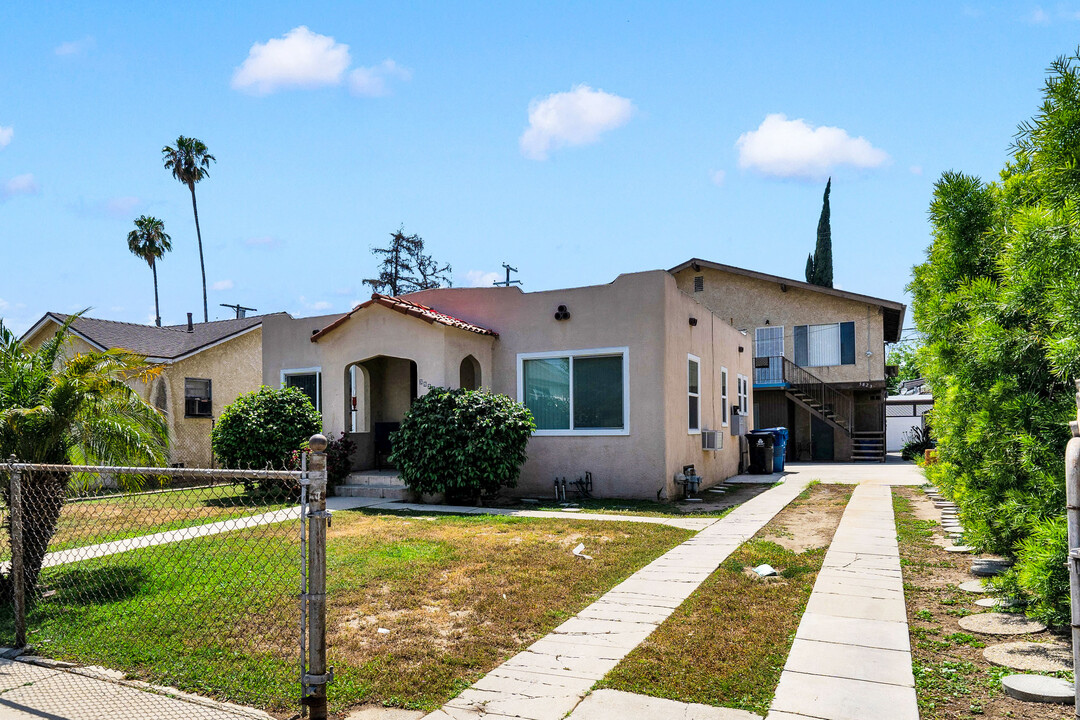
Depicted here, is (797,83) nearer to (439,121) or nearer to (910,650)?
(439,121)

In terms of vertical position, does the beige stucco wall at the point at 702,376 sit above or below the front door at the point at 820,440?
above

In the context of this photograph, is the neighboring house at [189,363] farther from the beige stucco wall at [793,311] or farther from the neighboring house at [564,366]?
the beige stucco wall at [793,311]

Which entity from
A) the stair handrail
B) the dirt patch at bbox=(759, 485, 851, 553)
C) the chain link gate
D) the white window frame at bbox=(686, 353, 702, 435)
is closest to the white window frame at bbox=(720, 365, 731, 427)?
the white window frame at bbox=(686, 353, 702, 435)

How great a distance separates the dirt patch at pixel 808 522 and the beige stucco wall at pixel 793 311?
44.8 feet

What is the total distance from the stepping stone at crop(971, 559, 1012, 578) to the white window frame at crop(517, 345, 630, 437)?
6.21 m

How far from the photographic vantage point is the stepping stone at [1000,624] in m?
5.03

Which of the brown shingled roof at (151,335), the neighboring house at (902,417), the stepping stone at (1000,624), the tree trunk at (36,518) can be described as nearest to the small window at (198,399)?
the brown shingled roof at (151,335)

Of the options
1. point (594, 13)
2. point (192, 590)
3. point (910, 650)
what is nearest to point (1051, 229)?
point (910, 650)

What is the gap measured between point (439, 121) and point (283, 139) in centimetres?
291

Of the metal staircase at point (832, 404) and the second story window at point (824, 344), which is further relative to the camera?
the second story window at point (824, 344)

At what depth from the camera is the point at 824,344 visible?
89.0 ft

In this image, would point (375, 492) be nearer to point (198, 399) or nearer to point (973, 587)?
point (973, 587)

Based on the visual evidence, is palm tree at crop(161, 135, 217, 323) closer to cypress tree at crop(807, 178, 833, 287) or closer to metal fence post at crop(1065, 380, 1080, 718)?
cypress tree at crop(807, 178, 833, 287)

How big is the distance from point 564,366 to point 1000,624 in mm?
8788
